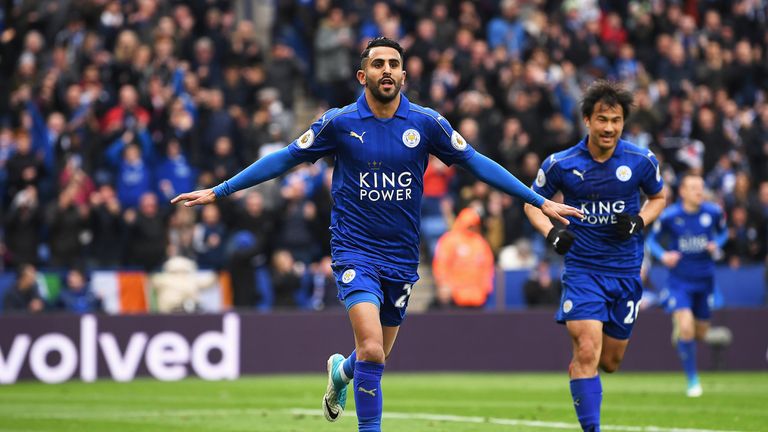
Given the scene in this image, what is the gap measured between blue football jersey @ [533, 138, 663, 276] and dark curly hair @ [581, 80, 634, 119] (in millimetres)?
356

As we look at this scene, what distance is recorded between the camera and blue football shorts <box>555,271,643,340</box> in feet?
36.0

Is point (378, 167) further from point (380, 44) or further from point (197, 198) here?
point (197, 198)

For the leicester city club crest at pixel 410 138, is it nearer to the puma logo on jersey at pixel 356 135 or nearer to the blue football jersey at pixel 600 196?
the puma logo on jersey at pixel 356 135

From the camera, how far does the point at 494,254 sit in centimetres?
2316

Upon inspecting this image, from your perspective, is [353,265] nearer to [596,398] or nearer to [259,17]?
[596,398]

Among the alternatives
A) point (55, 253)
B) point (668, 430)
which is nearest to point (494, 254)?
point (55, 253)

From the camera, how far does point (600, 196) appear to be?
11.2 meters

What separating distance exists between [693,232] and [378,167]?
899 centimetres

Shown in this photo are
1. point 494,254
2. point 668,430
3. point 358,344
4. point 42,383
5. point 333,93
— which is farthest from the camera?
point 333,93

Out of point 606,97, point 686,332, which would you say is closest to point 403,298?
point 606,97

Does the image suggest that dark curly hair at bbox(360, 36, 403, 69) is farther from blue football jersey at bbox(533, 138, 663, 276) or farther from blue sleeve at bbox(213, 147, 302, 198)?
blue football jersey at bbox(533, 138, 663, 276)

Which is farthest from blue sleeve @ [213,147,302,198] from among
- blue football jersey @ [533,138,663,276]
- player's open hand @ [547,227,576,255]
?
blue football jersey @ [533,138,663,276]

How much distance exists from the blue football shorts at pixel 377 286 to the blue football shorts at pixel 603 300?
1.53 m

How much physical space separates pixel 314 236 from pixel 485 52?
535 centimetres
